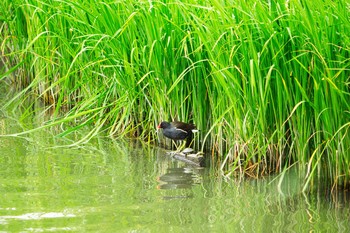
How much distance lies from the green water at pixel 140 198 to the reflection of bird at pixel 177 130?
208 millimetres

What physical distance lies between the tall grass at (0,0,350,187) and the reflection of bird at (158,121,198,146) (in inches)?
5.8

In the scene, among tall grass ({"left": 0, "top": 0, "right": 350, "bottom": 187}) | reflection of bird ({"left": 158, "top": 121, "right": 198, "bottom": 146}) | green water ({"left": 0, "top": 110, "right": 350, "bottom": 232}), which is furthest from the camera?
reflection of bird ({"left": 158, "top": 121, "right": 198, "bottom": 146})

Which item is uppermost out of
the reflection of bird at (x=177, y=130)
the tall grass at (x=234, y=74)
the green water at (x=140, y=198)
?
the tall grass at (x=234, y=74)

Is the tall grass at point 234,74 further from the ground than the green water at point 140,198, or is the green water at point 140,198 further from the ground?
the tall grass at point 234,74

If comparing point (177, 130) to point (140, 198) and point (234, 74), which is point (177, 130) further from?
point (140, 198)

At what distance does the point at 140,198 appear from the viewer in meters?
4.74

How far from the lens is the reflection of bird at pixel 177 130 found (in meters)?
5.53

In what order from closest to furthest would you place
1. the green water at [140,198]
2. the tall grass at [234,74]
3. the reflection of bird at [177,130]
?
the green water at [140,198] < the tall grass at [234,74] < the reflection of bird at [177,130]

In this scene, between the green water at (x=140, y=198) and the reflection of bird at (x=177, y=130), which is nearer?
the green water at (x=140, y=198)

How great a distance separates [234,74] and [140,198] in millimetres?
1009

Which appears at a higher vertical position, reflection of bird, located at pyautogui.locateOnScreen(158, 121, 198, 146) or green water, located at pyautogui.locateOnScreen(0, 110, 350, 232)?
reflection of bird, located at pyautogui.locateOnScreen(158, 121, 198, 146)

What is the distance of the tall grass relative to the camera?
477 cm

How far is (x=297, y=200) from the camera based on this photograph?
4.75 m

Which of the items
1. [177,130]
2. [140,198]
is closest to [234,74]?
[177,130]
